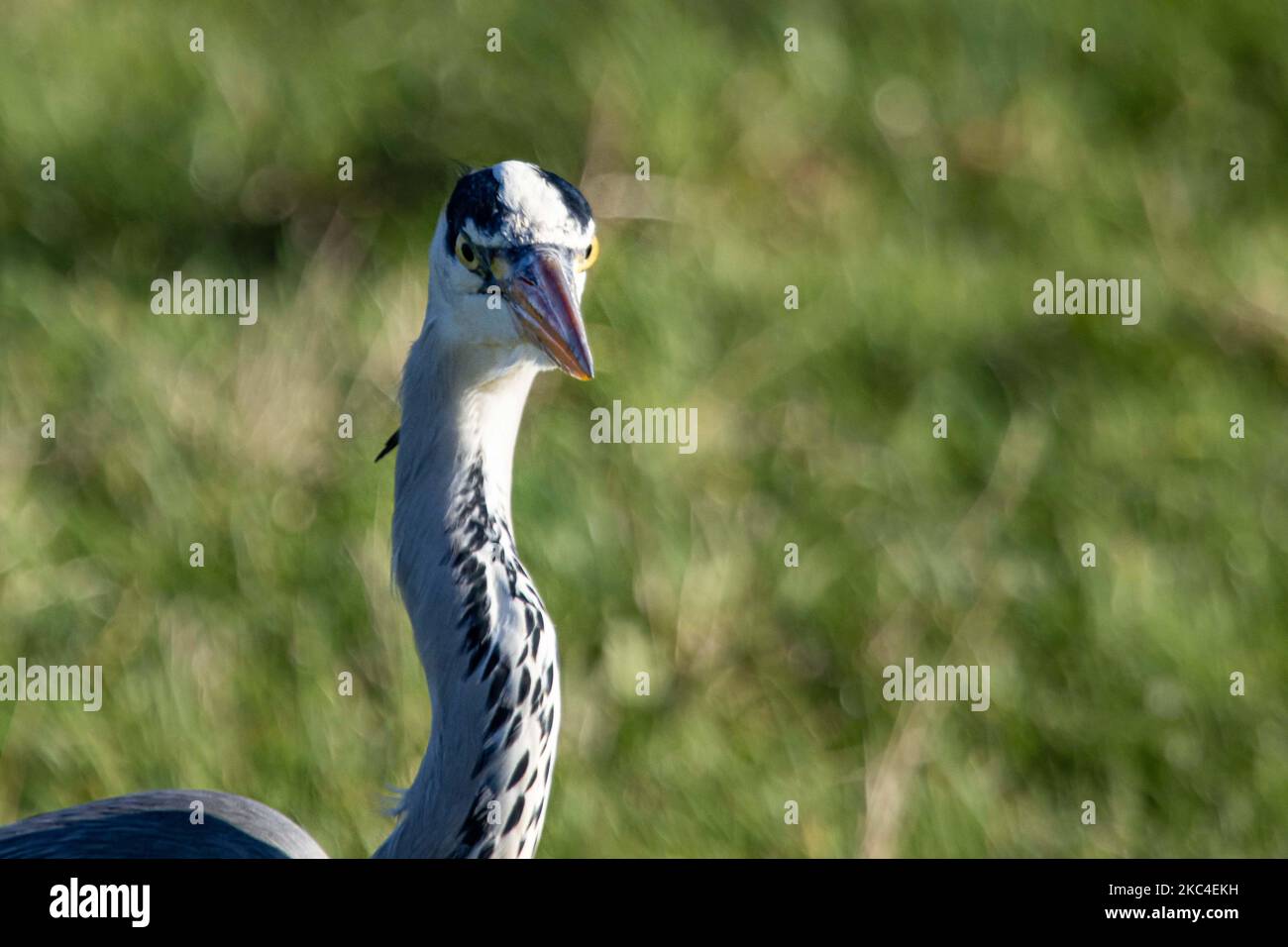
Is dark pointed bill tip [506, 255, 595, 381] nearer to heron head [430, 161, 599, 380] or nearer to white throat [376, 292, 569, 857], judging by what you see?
heron head [430, 161, 599, 380]

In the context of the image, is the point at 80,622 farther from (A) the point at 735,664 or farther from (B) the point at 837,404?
(B) the point at 837,404

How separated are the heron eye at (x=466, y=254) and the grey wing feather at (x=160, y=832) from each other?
113cm

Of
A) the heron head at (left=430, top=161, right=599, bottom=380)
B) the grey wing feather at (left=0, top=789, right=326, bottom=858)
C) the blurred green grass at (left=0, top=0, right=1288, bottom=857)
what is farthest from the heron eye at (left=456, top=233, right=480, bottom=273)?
the blurred green grass at (left=0, top=0, right=1288, bottom=857)

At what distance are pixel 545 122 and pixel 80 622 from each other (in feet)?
7.78

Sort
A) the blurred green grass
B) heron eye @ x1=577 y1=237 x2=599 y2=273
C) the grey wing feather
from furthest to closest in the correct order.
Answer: the blurred green grass → the grey wing feather → heron eye @ x1=577 y1=237 x2=599 y2=273

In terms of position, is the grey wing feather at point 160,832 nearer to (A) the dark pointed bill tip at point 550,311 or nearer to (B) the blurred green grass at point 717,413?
(B) the blurred green grass at point 717,413

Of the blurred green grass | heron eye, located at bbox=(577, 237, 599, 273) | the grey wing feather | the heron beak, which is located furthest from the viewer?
the blurred green grass

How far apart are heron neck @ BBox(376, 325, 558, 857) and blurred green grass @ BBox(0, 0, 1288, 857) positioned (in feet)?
2.53

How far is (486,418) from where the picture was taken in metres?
3.06

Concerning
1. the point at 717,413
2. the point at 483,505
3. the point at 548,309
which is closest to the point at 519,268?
the point at 548,309

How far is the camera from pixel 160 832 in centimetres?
322

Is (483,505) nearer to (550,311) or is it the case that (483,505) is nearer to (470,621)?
(470,621)

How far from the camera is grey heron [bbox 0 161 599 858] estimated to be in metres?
2.98

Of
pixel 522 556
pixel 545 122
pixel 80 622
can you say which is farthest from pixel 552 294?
pixel 545 122
